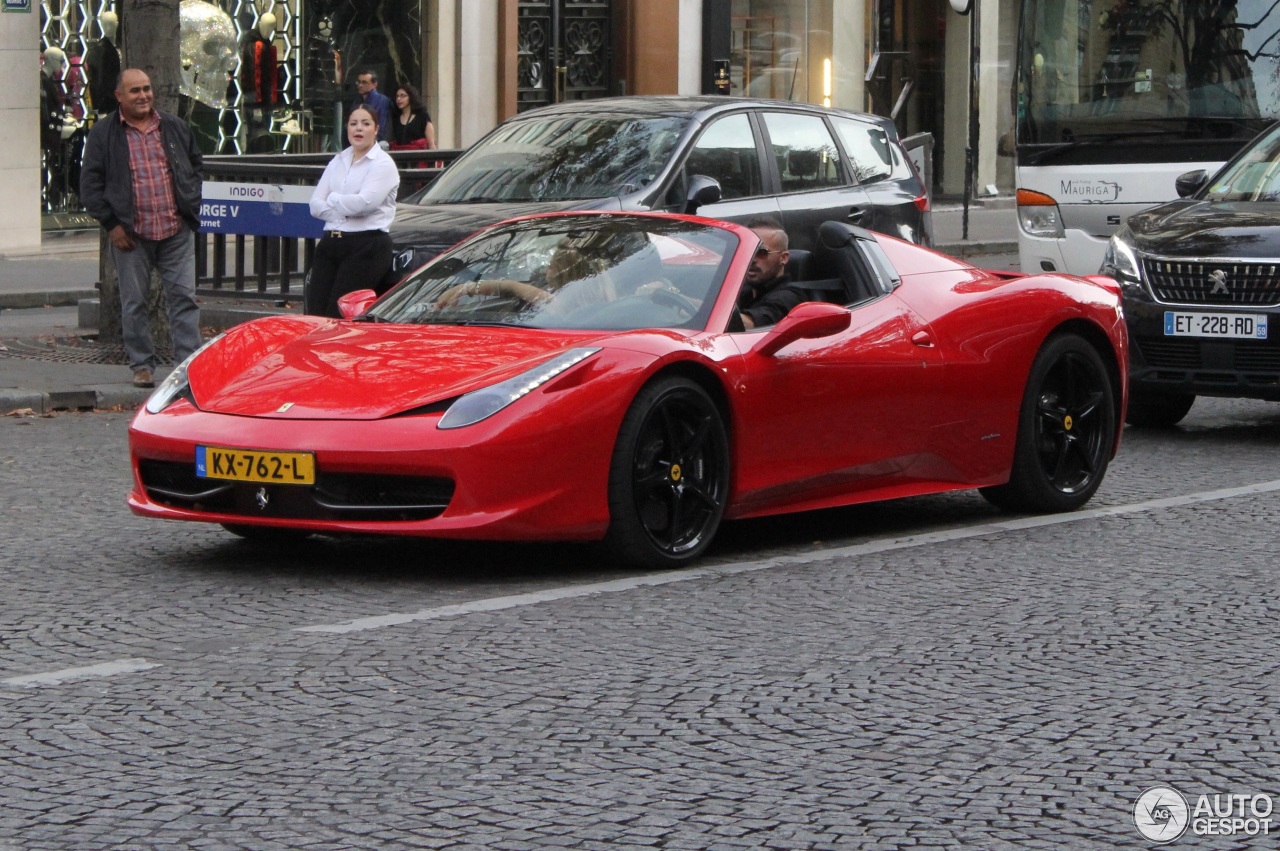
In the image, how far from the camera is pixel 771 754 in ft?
15.6

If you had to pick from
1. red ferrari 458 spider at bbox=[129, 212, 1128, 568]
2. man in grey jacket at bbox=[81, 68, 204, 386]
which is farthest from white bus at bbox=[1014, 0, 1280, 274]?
red ferrari 458 spider at bbox=[129, 212, 1128, 568]

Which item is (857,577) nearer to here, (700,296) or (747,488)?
(747,488)

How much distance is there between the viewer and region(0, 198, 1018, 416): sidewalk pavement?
1187 cm

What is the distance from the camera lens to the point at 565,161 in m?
12.3

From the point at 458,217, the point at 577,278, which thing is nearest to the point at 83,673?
the point at 577,278

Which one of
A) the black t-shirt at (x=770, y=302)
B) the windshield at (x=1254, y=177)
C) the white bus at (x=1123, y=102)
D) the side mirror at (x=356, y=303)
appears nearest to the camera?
the black t-shirt at (x=770, y=302)

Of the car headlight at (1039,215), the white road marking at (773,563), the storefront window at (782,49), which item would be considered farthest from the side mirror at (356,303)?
the storefront window at (782,49)

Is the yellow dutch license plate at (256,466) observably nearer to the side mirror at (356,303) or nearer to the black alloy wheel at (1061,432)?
the side mirror at (356,303)

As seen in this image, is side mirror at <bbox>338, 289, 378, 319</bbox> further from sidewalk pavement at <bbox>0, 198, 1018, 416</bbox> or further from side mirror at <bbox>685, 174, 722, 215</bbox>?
sidewalk pavement at <bbox>0, 198, 1018, 416</bbox>

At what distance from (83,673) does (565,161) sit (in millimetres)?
7241

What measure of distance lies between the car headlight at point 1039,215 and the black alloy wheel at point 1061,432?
7.81 m

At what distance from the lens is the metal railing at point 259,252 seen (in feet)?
48.7

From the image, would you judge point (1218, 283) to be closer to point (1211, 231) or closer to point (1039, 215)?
point (1211, 231)

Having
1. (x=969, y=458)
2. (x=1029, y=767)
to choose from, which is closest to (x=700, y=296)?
(x=969, y=458)
